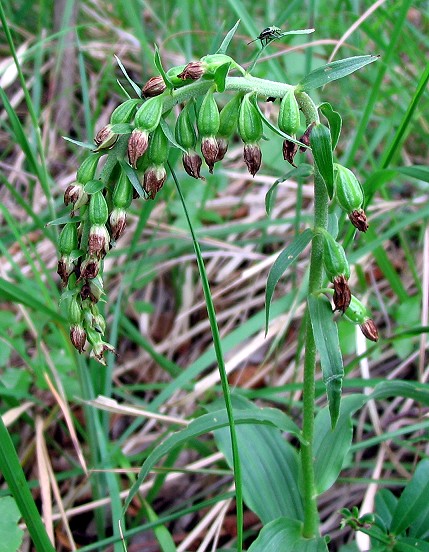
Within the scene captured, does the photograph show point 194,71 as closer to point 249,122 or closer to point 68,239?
point 249,122

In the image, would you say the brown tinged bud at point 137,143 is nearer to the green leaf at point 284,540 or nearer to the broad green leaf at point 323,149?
the broad green leaf at point 323,149

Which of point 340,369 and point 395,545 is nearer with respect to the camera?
point 340,369

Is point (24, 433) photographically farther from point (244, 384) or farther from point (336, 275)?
point (336, 275)

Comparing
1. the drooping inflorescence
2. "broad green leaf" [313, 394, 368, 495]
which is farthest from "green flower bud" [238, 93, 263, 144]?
"broad green leaf" [313, 394, 368, 495]

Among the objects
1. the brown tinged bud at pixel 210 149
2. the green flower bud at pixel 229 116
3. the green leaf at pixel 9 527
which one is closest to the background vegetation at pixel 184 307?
the green leaf at pixel 9 527

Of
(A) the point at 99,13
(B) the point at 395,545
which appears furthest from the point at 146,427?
(A) the point at 99,13

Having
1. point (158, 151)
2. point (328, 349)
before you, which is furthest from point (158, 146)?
point (328, 349)

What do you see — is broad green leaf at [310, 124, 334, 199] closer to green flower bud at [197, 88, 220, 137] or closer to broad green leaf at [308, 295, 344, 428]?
green flower bud at [197, 88, 220, 137]
